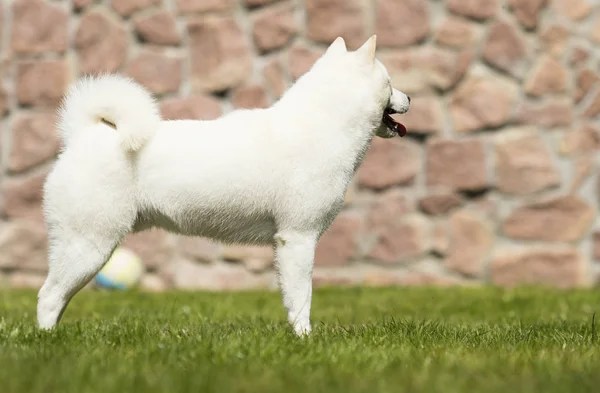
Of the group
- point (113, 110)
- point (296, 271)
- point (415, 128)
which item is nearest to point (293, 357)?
point (296, 271)

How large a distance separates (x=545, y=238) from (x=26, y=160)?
3798 mm

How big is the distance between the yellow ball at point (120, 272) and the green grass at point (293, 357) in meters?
1.59

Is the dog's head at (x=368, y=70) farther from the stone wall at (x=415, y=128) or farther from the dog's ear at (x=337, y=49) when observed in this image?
the stone wall at (x=415, y=128)

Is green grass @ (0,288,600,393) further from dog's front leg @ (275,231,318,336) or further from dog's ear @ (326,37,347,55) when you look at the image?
dog's ear @ (326,37,347,55)

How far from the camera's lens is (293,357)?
2529mm

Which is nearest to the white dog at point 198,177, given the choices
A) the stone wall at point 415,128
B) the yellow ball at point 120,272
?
the yellow ball at point 120,272

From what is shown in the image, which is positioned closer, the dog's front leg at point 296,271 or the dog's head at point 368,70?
the dog's front leg at point 296,271

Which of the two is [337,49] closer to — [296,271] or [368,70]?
[368,70]

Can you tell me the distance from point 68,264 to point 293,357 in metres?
1.04

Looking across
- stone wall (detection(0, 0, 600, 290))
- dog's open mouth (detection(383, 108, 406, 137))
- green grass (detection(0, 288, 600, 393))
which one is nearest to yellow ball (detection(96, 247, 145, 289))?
stone wall (detection(0, 0, 600, 290))

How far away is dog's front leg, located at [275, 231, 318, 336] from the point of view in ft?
10.3

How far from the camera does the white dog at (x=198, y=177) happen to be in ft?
10.1

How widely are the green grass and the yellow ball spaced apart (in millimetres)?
1593

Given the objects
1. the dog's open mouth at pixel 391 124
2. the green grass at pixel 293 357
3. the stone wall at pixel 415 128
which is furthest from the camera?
the stone wall at pixel 415 128
